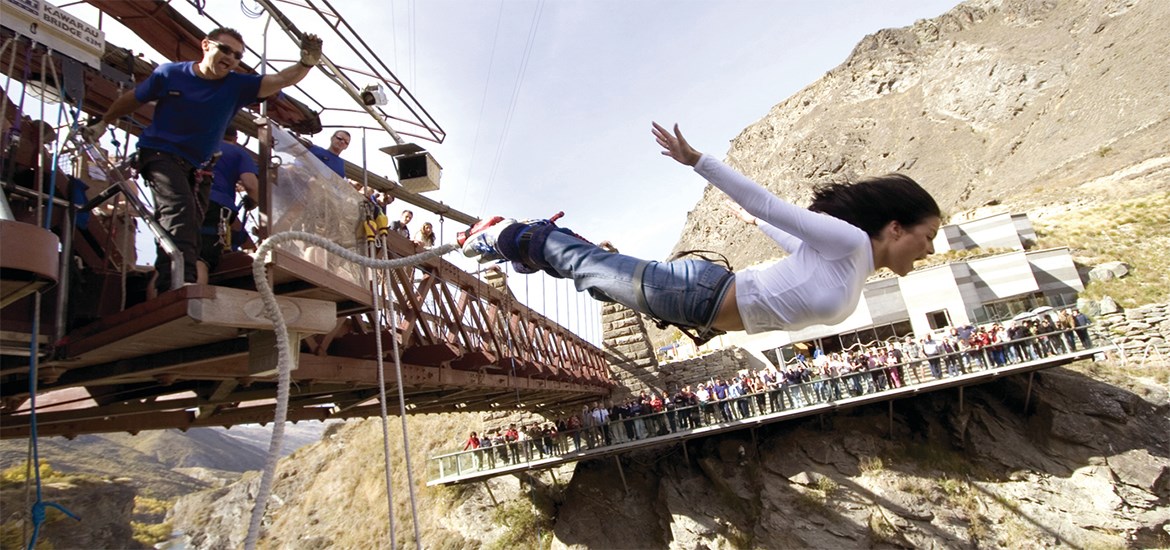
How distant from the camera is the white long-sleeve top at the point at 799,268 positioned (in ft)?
7.18

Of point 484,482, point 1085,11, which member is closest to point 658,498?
point 484,482

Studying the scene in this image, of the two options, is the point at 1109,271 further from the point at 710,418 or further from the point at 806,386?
the point at 710,418

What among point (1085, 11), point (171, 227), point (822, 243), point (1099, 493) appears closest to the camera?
point (822, 243)

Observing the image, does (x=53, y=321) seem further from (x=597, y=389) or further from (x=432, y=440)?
(x=432, y=440)

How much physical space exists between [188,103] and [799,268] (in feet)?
10.1

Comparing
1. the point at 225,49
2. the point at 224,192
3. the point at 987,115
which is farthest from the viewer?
the point at 987,115

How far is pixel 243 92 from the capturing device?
2754 mm

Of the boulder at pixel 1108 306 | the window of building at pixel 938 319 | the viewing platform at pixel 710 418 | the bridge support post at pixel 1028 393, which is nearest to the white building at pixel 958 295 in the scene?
the window of building at pixel 938 319

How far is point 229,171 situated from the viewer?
11.6 ft

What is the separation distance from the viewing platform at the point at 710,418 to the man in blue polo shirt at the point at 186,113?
13.6 meters

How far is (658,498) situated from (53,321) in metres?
15.5

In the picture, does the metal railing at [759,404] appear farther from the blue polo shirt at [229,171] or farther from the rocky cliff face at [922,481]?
the blue polo shirt at [229,171]

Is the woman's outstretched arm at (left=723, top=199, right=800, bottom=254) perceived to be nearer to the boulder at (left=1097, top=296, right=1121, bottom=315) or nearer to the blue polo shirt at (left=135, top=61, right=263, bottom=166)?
the blue polo shirt at (left=135, top=61, right=263, bottom=166)

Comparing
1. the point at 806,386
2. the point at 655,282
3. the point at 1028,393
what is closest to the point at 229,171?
the point at 655,282
